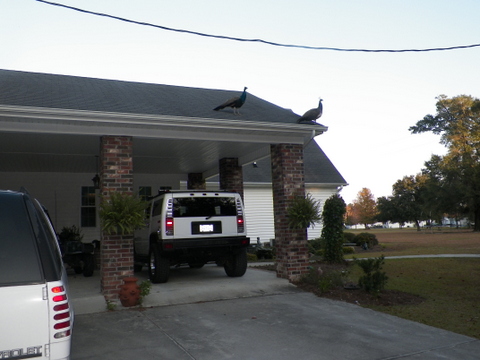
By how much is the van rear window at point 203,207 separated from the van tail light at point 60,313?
558 cm

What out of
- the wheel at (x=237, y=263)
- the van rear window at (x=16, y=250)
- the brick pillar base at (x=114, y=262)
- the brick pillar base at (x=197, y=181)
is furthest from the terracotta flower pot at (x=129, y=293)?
the brick pillar base at (x=197, y=181)

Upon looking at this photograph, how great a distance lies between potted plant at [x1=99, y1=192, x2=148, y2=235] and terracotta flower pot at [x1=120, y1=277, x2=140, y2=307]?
0.92m

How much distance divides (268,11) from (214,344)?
7.84 m

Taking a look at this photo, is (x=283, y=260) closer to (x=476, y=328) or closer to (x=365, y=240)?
(x=476, y=328)

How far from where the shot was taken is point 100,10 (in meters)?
8.38

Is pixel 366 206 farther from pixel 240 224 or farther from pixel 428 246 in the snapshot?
pixel 240 224

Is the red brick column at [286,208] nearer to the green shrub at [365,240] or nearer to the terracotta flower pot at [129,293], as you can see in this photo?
the terracotta flower pot at [129,293]

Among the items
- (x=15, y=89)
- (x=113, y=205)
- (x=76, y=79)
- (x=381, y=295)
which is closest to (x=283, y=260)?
(x=381, y=295)

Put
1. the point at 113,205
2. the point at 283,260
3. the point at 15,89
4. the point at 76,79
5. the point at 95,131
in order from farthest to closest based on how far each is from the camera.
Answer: the point at 76,79, the point at 283,260, the point at 15,89, the point at 95,131, the point at 113,205

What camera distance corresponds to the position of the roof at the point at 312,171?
22.0 metres

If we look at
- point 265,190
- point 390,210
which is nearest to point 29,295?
point 265,190

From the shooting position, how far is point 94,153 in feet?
38.1

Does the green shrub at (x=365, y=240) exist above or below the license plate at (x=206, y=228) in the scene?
below

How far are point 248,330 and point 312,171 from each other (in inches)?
713
